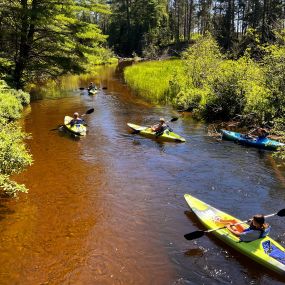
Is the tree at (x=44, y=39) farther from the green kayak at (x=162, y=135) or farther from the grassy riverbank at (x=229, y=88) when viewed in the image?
the green kayak at (x=162, y=135)

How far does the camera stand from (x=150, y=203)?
11008 mm

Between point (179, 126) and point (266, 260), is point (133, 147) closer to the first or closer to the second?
point (179, 126)

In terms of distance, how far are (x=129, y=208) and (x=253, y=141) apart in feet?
24.7

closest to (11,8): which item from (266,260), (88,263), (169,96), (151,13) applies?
(169,96)

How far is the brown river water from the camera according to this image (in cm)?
800

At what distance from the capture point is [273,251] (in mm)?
8266

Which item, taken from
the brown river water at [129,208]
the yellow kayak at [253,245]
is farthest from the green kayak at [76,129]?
the yellow kayak at [253,245]

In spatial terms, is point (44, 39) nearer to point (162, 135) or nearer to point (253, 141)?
point (162, 135)

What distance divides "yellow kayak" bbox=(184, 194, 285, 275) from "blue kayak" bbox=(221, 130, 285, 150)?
21.4 ft

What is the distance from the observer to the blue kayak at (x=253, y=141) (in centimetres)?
1549

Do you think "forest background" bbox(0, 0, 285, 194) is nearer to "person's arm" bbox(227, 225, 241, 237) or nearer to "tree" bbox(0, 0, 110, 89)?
"tree" bbox(0, 0, 110, 89)

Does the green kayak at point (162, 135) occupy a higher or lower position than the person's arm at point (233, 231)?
higher

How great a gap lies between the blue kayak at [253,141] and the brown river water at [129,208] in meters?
0.37

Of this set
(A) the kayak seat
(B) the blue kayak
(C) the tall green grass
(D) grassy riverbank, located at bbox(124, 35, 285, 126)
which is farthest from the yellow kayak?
(C) the tall green grass
